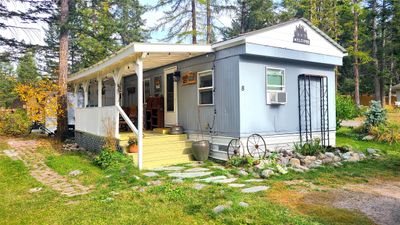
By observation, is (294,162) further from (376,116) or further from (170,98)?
(376,116)

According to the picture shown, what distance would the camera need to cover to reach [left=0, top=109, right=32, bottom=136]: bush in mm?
15898

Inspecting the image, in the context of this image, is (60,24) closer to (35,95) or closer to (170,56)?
(35,95)

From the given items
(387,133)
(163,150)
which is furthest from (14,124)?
(387,133)

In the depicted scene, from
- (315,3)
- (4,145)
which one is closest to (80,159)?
(4,145)

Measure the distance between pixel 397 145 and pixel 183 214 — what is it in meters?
9.29

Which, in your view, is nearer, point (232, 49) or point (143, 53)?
point (143, 53)

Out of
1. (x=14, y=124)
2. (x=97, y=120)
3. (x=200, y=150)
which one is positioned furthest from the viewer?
(x=14, y=124)

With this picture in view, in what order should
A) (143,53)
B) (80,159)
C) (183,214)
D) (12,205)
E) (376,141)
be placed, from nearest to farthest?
(183,214), (12,205), (143,53), (80,159), (376,141)

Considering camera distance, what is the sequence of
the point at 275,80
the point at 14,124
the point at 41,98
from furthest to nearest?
the point at 14,124, the point at 41,98, the point at 275,80

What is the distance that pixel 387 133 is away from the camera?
10984 millimetres

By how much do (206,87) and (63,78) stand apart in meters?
8.19

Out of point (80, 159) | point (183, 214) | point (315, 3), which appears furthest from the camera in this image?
point (315, 3)

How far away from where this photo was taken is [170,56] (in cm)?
859

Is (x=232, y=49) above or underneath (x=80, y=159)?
above
